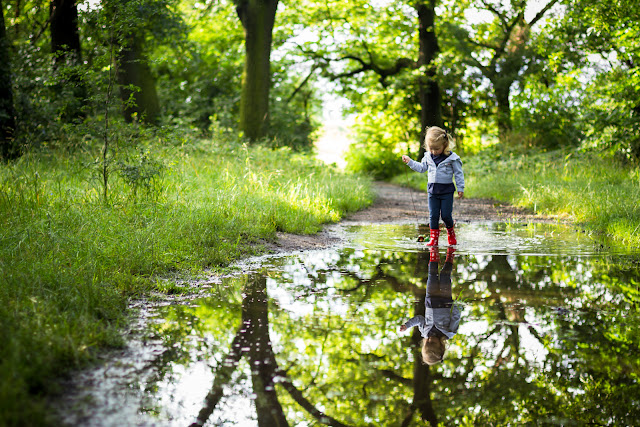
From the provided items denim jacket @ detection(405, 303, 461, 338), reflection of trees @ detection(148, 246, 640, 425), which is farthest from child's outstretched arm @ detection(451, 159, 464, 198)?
denim jacket @ detection(405, 303, 461, 338)

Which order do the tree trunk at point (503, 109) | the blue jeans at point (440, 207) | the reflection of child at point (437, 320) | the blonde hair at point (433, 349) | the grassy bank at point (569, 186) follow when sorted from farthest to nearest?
the tree trunk at point (503, 109), the grassy bank at point (569, 186), the blue jeans at point (440, 207), the reflection of child at point (437, 320), the blonde hair at point (433, 349)

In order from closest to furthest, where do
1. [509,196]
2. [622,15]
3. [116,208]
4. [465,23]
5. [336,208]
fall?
[116,208] → [336,208] → [622,15] → [509,196] → [465,23]

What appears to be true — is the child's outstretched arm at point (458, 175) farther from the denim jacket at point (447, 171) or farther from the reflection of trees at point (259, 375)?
the reflection of trees at point (259, 375)

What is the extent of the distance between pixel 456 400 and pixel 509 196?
13063 millimetres

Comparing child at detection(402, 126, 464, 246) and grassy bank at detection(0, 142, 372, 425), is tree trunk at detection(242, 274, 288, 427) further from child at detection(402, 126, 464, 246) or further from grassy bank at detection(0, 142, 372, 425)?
child at detection(402, 126, 464, 246)

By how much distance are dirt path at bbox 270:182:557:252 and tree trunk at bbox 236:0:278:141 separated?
4.95 m

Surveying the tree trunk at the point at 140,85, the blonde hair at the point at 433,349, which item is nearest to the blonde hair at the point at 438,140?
the blonde hair at the point at 433,349

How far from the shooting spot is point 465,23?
2723 cm

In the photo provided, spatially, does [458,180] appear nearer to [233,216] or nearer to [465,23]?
[233,216]

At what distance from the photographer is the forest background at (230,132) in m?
4.78

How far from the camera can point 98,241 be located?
18.4ft

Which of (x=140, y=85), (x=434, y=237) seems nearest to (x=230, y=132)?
(x=140, y=85)

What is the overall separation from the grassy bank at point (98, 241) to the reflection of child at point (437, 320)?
1.89 meters

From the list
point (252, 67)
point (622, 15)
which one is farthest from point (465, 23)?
point (622, 15)
